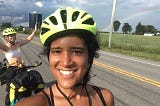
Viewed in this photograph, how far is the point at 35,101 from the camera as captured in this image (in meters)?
2.29

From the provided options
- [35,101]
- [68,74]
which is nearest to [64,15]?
[68,74]

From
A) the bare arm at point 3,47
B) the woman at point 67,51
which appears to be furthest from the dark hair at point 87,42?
the bare arm at point 3,47

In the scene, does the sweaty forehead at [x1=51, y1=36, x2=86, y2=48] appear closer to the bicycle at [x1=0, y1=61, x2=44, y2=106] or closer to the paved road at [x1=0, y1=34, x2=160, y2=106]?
the bicycle at [x1=0, y1=61, x2=44, y2=106]

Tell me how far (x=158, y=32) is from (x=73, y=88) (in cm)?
15765

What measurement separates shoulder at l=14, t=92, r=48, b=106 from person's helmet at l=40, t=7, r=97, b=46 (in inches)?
15.7

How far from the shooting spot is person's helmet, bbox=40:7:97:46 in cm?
238

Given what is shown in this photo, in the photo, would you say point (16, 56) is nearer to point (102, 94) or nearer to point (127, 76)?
point (102, 94)

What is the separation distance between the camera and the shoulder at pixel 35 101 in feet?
7.38

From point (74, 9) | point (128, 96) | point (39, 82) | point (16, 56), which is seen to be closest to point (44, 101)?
point (74, 9)

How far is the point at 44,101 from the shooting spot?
2.34 m

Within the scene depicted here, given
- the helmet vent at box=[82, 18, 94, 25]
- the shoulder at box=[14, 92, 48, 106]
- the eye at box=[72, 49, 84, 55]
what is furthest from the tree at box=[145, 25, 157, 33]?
the shoulder at box=[14, 92, 48, 106]

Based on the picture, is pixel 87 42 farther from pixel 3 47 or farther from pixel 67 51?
pixel 3 47

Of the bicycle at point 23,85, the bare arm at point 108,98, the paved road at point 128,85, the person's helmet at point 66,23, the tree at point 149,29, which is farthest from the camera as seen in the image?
the tree at point 149,29

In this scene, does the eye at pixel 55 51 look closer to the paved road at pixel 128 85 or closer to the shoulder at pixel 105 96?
the shoulder at pixel 105 96
